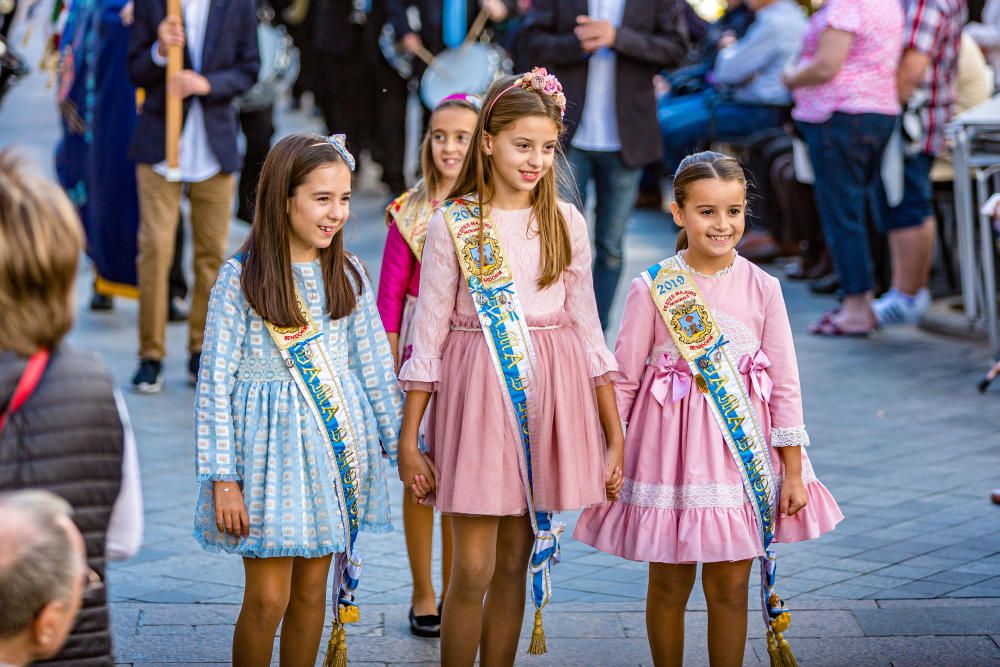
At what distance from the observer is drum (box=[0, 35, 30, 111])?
373 inches

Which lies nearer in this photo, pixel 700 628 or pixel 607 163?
pixel 700 628

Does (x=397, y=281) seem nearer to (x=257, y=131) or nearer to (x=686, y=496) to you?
(x=686, y=496)

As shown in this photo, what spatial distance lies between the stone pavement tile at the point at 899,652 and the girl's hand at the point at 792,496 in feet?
2.09

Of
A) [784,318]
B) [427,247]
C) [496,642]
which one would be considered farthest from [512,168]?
[496,642]

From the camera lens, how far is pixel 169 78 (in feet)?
25.9

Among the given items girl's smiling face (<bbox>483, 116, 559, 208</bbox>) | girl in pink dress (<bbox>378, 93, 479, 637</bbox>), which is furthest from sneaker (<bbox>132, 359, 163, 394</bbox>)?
girl's smiling face (<bbox>483, 116, 559, 208</bbox>)

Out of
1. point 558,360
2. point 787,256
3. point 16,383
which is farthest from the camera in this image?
point 787,256

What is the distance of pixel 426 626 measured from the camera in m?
4.65

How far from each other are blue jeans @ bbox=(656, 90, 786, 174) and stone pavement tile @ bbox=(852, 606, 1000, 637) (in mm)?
7517

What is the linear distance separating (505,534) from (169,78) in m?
4.58

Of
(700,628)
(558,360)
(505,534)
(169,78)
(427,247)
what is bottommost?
(700,628)

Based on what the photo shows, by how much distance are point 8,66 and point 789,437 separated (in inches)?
275

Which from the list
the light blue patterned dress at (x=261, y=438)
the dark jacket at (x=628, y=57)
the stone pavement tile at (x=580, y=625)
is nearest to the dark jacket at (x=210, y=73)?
the dark jacket at (x=628, y=57)

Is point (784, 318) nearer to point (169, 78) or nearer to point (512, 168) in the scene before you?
point (512, 168)
